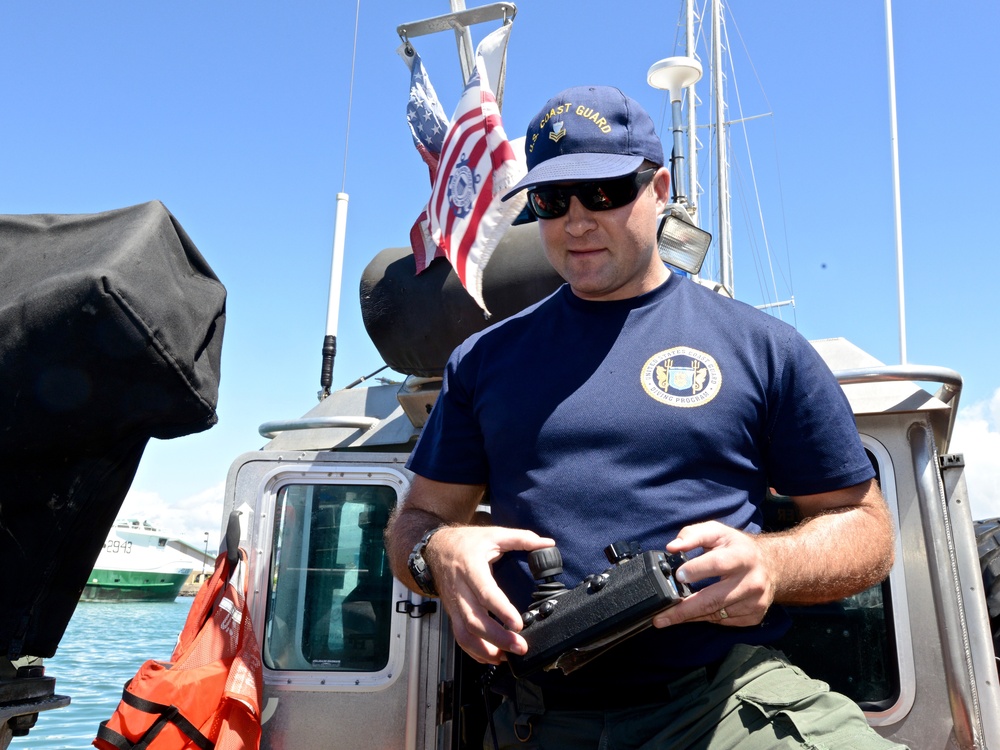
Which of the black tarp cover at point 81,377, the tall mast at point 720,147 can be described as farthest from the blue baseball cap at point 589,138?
the tall mast at point 720,147

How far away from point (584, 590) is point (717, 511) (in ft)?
1.15

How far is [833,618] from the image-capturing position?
329cm

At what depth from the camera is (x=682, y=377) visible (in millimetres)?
1835

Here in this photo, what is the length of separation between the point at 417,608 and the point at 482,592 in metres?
2.02

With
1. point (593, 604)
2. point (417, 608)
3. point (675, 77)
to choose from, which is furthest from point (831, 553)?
point (675, 77)

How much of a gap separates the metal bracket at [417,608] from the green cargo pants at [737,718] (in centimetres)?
177

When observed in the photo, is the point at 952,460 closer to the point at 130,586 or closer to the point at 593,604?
the point at 593,604

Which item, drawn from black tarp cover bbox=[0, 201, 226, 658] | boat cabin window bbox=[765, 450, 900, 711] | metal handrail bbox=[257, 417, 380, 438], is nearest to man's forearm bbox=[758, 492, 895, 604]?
black tarp cover bbox=[0, 201, 226, 658]

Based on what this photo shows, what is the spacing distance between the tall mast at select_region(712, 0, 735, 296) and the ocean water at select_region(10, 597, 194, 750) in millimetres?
7296

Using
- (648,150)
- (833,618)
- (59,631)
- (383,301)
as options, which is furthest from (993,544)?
(59,631)

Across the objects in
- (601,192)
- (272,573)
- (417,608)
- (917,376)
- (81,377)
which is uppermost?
(601,192)

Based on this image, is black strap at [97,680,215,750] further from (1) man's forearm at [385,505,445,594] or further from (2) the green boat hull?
(2) the green boat hull

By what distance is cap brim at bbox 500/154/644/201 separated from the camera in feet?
6.14

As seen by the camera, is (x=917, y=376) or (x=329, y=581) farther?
(x=329, y=581)
